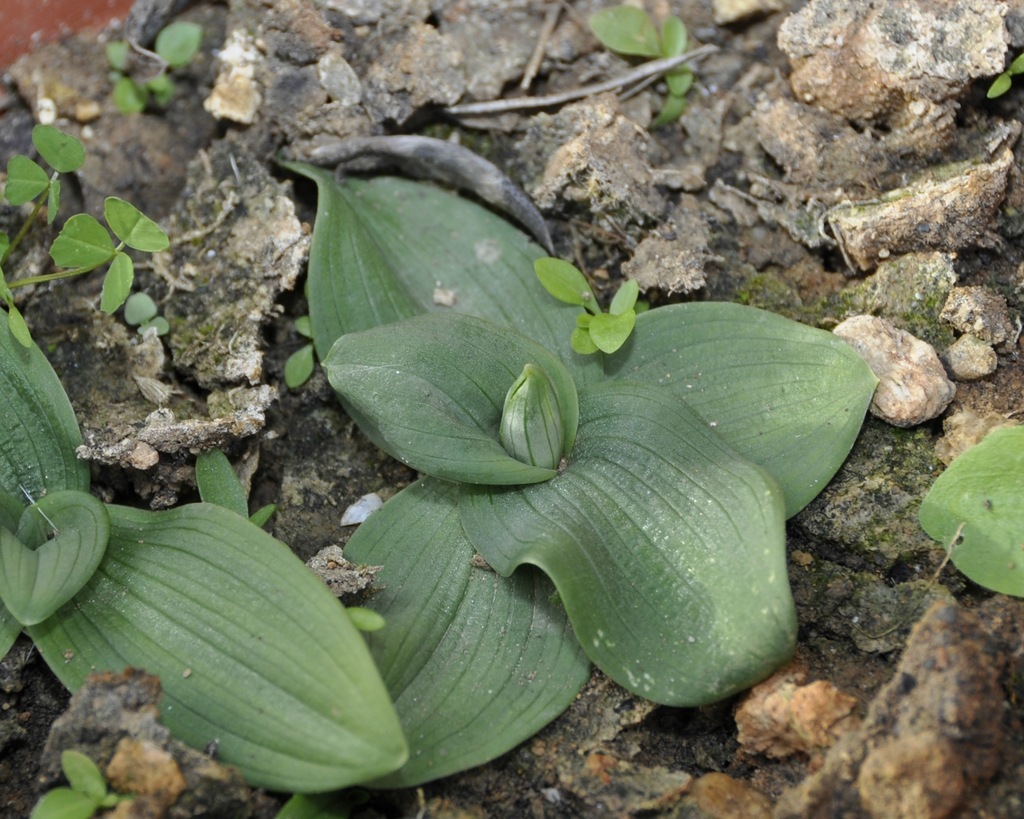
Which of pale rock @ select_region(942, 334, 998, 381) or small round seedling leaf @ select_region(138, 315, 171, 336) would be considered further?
small round seedling leaf @ select_region(138, 315, 171, 336)

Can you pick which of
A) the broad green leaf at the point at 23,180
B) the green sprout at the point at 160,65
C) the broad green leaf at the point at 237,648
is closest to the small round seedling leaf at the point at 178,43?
the green sprout at the point at 160,65

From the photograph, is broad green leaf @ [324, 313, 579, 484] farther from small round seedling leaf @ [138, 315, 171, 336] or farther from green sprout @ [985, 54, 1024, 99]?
green sprout @ [985, 54, 1024, 99]

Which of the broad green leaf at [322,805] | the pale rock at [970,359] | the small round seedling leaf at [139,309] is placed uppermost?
the small round seedling leaf at [139,309]

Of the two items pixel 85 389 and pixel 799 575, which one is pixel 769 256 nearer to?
pixel 799 575

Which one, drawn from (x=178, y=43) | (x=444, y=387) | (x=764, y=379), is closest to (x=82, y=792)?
(x=444, y=387)

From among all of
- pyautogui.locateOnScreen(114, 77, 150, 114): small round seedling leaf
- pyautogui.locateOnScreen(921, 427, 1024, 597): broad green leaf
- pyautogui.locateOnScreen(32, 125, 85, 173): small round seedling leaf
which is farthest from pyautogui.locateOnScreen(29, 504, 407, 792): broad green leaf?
pyautogui.locateOnScreen(114, 77, 150, 114): small round seedling leaf

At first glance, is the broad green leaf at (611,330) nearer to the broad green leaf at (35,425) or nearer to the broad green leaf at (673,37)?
the broad green leaf at (673,37)
